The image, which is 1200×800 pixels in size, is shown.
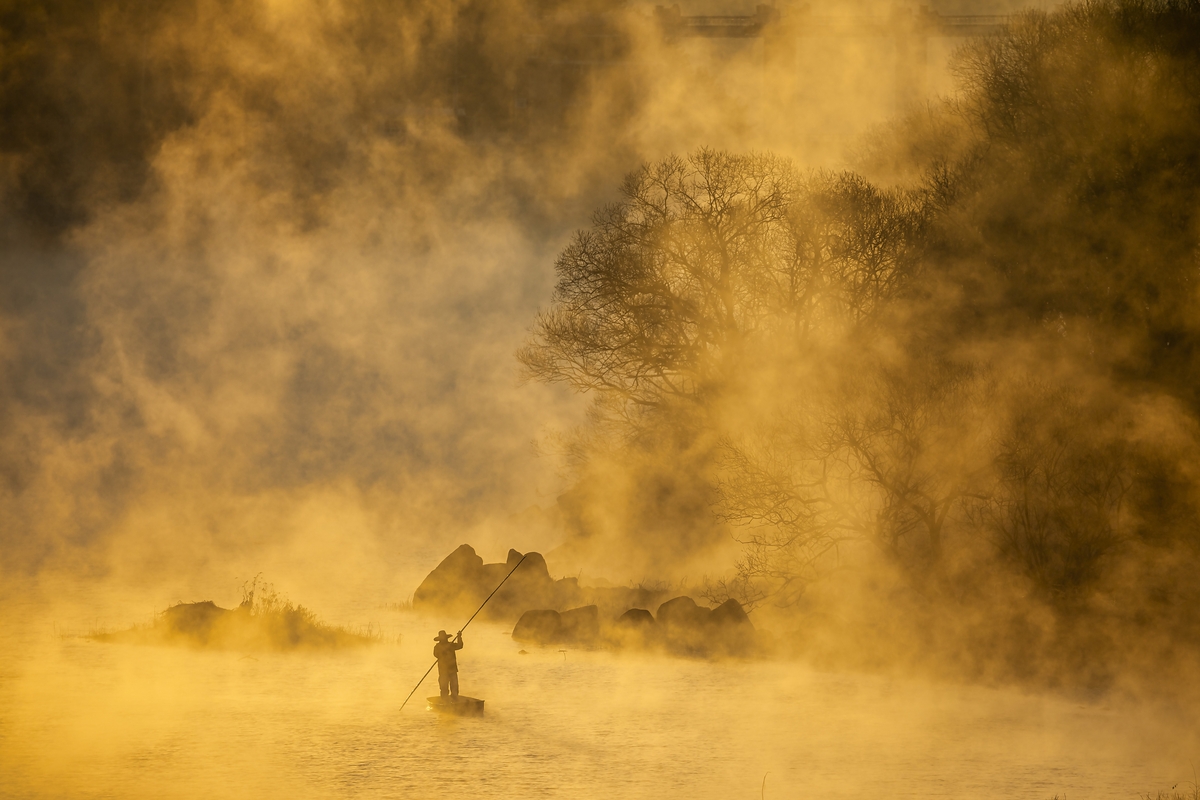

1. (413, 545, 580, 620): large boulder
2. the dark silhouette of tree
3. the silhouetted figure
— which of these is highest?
the dark silhouette of tree

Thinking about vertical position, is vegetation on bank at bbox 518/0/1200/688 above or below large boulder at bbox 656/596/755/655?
above

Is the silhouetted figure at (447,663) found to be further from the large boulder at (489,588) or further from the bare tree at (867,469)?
the large boulder at (489,588)

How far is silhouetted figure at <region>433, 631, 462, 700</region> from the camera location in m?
12.2

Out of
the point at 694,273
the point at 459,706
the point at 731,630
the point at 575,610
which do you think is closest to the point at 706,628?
the point at 731,630

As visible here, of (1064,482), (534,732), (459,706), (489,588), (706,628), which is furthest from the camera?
(489,588)

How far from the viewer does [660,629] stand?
16688 mm

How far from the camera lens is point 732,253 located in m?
21.2

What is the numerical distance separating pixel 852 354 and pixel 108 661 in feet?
33.9

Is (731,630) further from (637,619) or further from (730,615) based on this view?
(637,619)

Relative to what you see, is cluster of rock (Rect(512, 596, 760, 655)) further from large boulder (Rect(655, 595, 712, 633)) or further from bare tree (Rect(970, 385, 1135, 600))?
bare tree (Rect(970, 385, 1135, 600))

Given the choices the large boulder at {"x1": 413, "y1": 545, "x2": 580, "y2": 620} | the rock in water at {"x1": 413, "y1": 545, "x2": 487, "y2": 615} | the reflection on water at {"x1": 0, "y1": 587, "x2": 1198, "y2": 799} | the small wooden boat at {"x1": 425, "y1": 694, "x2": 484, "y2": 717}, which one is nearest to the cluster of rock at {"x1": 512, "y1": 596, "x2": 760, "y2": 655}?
the reflection on water at {"x1": 0, "y1": 587, "x2": 1198, "y2": 799}

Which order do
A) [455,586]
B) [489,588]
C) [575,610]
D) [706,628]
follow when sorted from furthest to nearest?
1. [489,588]
2. [455,586]
3. [575,610]
4. [706,628]

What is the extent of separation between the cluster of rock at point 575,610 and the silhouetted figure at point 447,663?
399cm

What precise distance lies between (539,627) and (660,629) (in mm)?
1501
